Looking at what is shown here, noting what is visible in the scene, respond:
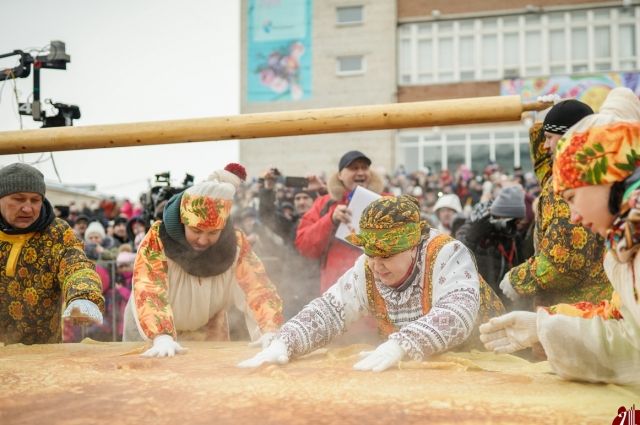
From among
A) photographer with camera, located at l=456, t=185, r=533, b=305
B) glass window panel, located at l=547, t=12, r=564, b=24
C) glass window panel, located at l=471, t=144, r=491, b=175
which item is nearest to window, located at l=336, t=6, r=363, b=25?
glass window panel, located at l=471, t=144, r=491, b=175

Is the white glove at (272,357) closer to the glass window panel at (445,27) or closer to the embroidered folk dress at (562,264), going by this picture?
the embroidered folk dress at (562,264)

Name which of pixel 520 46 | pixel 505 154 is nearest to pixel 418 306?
pixel 505 154

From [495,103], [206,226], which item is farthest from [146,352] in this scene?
[495,103]

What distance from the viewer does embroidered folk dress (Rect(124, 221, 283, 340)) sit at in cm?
302

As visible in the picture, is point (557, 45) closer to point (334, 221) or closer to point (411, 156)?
point (411, 156)

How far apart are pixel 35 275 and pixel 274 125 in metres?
1.45

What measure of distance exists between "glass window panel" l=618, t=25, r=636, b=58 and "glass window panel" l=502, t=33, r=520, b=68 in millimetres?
2832

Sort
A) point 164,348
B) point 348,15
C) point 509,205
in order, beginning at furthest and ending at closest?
point 348,15
point 509,205
point 164,348

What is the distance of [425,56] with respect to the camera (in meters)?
20.7

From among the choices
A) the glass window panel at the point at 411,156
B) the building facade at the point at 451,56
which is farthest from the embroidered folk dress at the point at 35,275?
the glass window panel at the point at 411,156

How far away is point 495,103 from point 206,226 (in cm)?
135

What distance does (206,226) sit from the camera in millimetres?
3064

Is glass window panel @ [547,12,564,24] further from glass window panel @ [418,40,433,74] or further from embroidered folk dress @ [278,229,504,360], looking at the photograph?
embroidered folk dress @ [278,229,504,360]

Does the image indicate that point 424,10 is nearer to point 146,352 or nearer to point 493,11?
point 493,11
